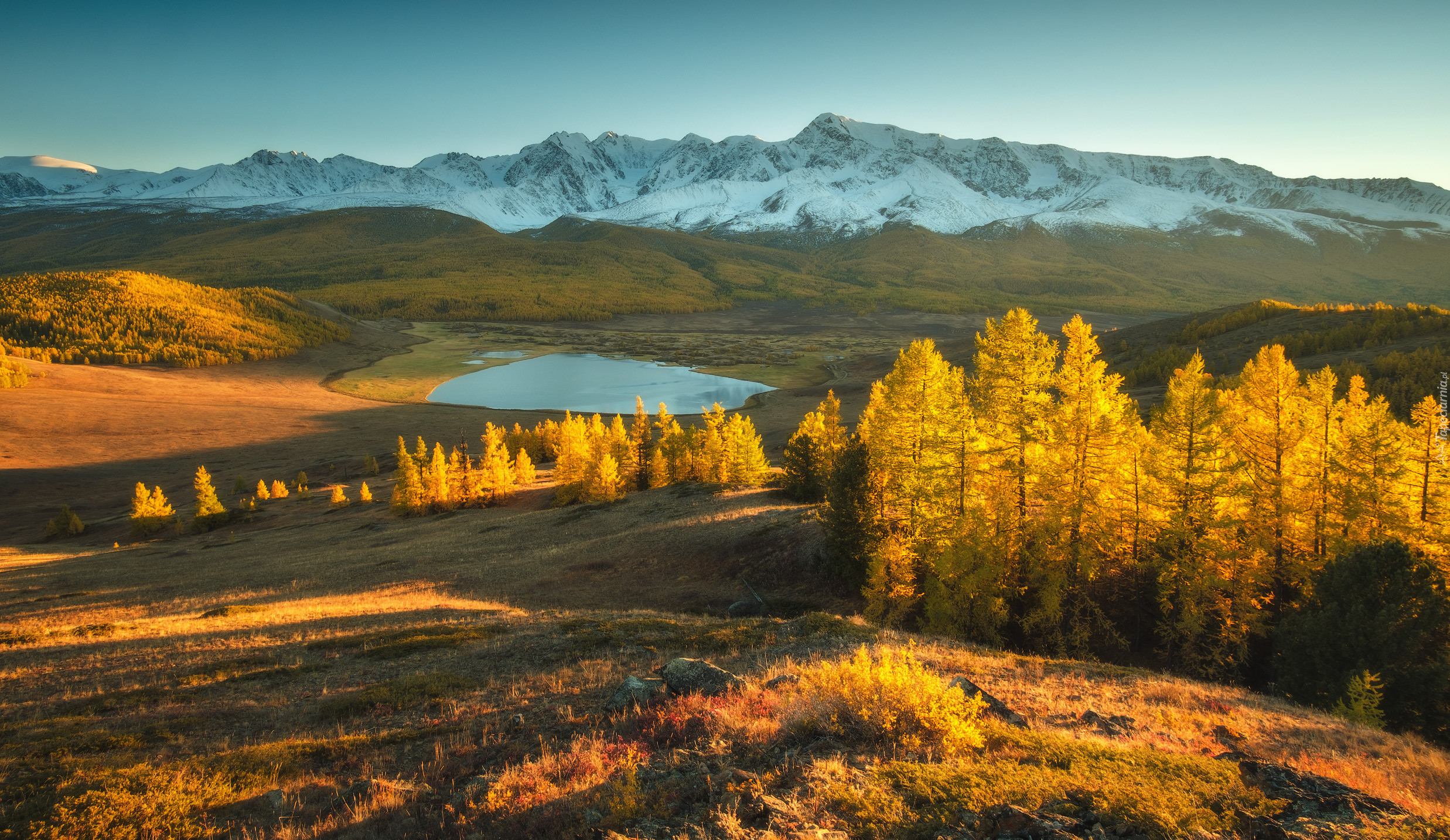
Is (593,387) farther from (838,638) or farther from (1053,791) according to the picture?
(1053,791)

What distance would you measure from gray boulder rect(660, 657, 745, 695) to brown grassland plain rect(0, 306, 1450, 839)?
1.67ft

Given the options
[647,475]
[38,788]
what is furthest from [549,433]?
[38,788]

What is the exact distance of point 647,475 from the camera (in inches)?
2378

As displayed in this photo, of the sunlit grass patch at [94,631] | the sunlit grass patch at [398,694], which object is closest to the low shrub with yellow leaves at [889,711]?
the sunlit grass patch at [398,694]

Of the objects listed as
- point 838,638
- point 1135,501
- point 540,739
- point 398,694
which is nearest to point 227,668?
point 398,694

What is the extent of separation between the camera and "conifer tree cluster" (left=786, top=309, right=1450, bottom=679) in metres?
21.8

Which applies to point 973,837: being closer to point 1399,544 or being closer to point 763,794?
point 763,794

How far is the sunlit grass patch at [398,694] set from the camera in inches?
511

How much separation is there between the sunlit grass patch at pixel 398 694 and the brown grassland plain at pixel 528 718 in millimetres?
80

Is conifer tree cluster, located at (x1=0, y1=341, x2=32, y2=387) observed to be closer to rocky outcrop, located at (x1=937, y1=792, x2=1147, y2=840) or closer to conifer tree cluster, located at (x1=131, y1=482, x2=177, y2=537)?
conifer tree cluster, located at (x1=131, y1=482, x2=177, y2=537)

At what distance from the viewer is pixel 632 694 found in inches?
456

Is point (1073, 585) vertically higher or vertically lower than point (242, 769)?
lower

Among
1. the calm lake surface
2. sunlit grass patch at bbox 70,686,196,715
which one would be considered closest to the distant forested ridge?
the calm lake surface

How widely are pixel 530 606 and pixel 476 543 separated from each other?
17.1 m
